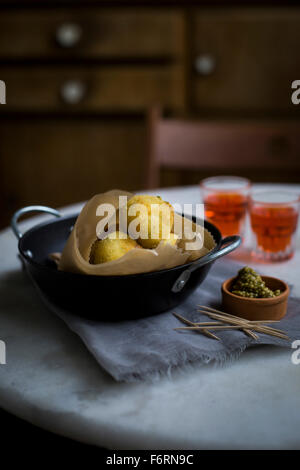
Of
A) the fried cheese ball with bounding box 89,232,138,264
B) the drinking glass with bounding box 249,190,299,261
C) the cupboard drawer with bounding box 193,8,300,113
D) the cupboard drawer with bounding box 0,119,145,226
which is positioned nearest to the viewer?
the fried cheese ball with bounding box 89,232,138,264

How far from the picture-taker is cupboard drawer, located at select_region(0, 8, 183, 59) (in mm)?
1589

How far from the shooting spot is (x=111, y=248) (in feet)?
1.53

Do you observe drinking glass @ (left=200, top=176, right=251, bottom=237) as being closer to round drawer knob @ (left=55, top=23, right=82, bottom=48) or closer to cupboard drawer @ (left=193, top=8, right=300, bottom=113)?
cupboard drawer @ (left=193, top=8, right=300, bottom=113)

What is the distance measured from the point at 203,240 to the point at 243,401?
18 cm

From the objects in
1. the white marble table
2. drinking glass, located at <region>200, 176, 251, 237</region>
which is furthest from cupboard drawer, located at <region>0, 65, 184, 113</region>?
the white marble table

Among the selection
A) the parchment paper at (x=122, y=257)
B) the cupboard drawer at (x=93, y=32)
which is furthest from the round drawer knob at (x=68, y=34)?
the parchment paper at (x=122, y=257)

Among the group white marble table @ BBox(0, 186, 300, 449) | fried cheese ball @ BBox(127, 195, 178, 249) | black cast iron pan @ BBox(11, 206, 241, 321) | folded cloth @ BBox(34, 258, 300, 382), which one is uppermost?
fried cheese ball @ BBox(127, 195, 178, 249)

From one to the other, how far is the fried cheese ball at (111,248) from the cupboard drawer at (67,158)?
128 centimetres

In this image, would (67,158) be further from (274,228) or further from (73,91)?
(274,228)

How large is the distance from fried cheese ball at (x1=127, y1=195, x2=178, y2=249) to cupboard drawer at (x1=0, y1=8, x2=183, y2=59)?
1.24m

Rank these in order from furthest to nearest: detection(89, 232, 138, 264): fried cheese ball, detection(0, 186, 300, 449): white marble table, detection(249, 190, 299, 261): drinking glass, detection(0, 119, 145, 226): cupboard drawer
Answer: detection(0, 119, 145, 226): cupboard drawer < detection(249, 190, 299, 261): drinking glass < detection(89, 232, 138, 264): fried cheese ball < detection(0, 186, 300, 449): white marble table

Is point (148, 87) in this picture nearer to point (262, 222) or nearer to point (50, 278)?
point (262, 222)

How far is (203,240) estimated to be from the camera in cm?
51

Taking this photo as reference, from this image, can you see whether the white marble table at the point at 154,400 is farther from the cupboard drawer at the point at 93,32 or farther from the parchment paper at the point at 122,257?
the cupboard drawer at the point at 93,32
